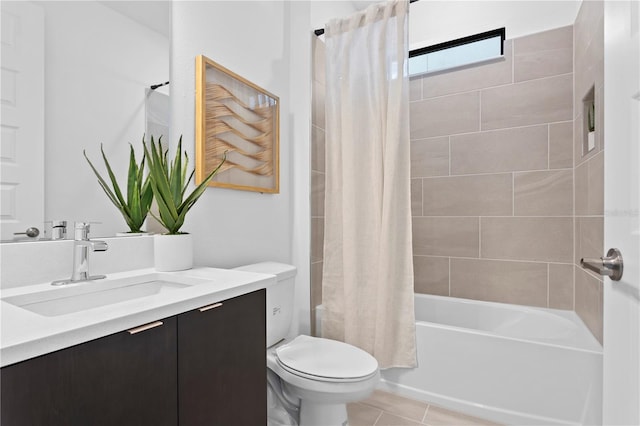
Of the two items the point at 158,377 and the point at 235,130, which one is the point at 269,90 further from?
the point at 158,377

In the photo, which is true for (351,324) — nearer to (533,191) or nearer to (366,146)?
(366,146)

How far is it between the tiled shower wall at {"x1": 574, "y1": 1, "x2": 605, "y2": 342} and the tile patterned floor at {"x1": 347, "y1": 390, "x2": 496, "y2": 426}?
32.5 inches

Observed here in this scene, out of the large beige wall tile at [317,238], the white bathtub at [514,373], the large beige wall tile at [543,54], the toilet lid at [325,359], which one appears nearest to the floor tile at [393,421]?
the white bathtub at [514,373]

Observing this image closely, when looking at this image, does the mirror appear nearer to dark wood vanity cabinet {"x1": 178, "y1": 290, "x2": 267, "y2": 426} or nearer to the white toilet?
dark wood vanity cabinet {"x1": 178, "y1": 290, "x2": 267, "y2": 426}

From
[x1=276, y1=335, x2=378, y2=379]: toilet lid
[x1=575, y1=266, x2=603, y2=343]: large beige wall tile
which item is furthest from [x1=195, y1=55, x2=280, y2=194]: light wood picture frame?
[x1=575, y1=266, x2=603, y2=343]: large beige wall tile

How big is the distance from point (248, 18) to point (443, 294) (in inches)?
88.8

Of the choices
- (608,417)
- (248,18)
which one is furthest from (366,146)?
(608,417)

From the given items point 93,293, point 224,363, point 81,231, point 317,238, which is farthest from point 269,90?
point 224,363

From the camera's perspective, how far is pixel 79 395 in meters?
→ 0.68

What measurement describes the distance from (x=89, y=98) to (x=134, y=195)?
367 millimetres

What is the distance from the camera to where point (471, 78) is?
8.13 ft

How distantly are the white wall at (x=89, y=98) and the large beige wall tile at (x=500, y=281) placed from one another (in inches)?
86.8

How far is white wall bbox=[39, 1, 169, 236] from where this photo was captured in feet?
3.60

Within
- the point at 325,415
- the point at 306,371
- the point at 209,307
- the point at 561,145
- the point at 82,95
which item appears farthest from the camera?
the point at 561,145
